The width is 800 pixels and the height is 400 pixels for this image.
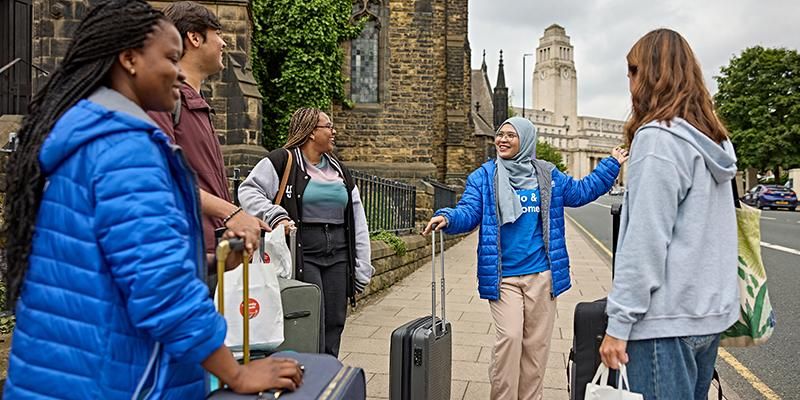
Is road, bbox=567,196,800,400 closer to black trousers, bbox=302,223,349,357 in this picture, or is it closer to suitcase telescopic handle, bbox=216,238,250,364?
black trousers, bbox=302,223,349,357

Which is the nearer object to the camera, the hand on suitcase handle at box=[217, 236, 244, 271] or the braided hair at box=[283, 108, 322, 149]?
the hand on suitcase handle at box=[217, 236, 244, 271]

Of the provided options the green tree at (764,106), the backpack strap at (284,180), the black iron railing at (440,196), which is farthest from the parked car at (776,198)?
the backpack strap at (284,180)

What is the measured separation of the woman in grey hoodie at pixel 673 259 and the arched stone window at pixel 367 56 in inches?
668

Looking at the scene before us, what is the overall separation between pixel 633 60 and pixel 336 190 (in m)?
2.10

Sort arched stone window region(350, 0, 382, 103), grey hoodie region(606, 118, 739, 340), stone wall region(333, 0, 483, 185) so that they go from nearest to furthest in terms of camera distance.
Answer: grey hoodie region(606, 118, 739, 340) < stone wall region(333, 0, 483, 185) < arched stone window region(350, 0, 382, 103)

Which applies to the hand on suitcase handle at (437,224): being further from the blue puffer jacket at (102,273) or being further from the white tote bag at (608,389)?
the blue puffer jacket at (102,273)

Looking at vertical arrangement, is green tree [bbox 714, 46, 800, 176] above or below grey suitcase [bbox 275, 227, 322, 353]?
above

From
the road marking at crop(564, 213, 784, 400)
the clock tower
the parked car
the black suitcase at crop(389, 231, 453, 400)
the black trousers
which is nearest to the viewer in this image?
the black suitcase at crop(389, 231, 453, 400)

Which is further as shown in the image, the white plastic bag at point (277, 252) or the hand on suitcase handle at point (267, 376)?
the white plastic bag at point (277, 252)

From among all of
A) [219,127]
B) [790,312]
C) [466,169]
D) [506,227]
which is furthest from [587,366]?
[466,169]

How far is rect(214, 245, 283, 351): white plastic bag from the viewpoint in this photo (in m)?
2.36

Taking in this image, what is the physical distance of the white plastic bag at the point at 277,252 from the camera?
10.5ft

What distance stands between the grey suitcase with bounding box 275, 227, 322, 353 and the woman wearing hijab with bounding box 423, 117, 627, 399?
37.0 inches

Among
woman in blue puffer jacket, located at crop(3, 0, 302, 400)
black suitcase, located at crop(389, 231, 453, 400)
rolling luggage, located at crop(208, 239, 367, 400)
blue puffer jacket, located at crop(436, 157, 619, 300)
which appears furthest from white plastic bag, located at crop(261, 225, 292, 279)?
woman in blue puffer jacket, located at crop(3, 0, 302, 400)
